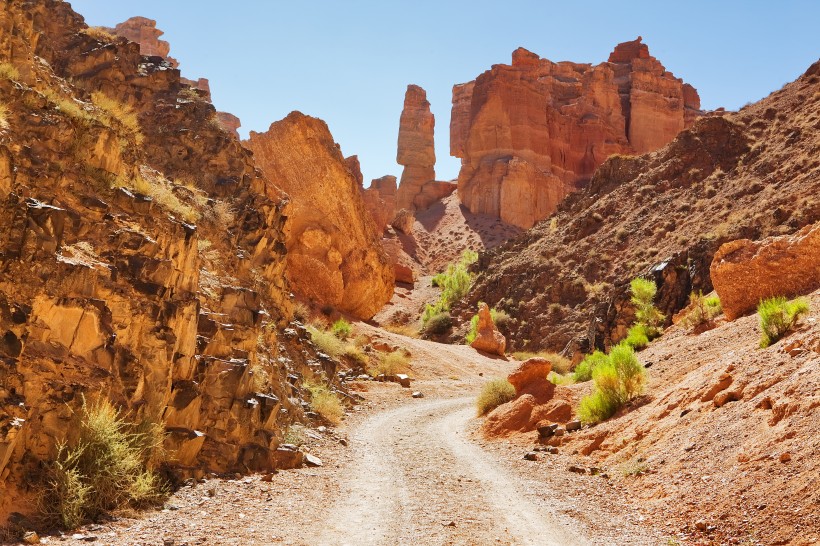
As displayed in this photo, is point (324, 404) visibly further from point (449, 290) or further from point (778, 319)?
point (449, 290)

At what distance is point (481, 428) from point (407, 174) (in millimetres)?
75673

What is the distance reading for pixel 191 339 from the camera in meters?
10.9

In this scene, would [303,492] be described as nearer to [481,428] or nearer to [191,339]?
[191,339]

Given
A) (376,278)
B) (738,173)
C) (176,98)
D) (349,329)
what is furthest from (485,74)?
(176,98)

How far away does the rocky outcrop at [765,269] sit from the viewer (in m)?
14.5

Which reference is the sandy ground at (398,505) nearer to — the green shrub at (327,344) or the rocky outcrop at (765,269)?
the rocky outcrop at (765,269)

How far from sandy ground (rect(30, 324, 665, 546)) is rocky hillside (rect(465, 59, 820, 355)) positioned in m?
15.4

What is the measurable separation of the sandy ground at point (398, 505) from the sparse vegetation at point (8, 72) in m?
6.40

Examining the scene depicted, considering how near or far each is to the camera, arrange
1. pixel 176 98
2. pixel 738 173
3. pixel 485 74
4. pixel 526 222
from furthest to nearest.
A: 1. pixel 485 74
2. pixel 526 222
3. pixel 738 173
4. pixel 176 98

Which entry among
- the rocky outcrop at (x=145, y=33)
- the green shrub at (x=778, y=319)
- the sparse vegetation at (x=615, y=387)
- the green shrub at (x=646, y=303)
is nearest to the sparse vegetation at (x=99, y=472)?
the sparse vegetation at (x=615, y=387)

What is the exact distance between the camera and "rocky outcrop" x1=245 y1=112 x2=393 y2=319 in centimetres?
3338

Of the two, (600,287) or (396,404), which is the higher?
(600,287)

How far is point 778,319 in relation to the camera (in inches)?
462

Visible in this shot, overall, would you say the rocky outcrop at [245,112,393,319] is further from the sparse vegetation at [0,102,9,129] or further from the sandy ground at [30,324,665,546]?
the sparse vegetation at [0,102,9,129]
